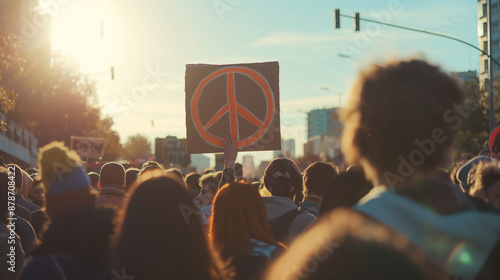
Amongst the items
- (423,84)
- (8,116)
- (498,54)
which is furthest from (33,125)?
(498,54)

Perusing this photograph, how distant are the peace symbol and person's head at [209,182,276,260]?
1.84 metres

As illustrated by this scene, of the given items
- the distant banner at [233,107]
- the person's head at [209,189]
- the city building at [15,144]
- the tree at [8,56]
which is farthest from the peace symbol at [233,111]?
the city building at [15,144]

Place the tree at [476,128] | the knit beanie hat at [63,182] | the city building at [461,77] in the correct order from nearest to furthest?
the city building at [461,77]
the knit beanie hat at [63,182]
the tree at [476,128]

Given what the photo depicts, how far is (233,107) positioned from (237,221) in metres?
2.13

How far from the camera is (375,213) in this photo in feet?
5.38

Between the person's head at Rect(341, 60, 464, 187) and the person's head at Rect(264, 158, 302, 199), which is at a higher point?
the person's head at Rect(341, 60, 464, 187)

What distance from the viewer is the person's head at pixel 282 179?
5211 millimetres

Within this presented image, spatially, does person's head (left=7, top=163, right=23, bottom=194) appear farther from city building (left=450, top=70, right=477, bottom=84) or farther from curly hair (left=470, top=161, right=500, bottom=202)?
city building (left=450, top=70, right=477, bottom=84)

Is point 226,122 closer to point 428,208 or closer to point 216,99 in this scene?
point 216,99

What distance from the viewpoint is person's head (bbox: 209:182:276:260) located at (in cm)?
354

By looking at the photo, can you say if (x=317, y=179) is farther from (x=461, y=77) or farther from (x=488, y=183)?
(x=461, y=77)

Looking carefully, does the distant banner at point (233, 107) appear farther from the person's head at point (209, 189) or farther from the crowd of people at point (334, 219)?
the person's head at point (209, 189)

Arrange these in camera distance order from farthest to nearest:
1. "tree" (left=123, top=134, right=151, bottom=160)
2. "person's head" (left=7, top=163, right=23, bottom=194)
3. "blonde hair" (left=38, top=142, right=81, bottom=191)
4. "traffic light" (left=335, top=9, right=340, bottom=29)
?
"tree" (left=123, top=134, right=151, bottom=160), "traffic light" (left=335, top=9, right=340, bottom=29), "person's head" (left=7, top=163, right=23, bottom=194), "blonde hair" (left=38, top=142, right=81, bottom=191)

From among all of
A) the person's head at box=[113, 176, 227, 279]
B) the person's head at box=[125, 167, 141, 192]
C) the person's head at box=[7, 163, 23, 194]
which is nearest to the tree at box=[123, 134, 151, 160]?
the person's head at box=[125, 167, 141, 192]
